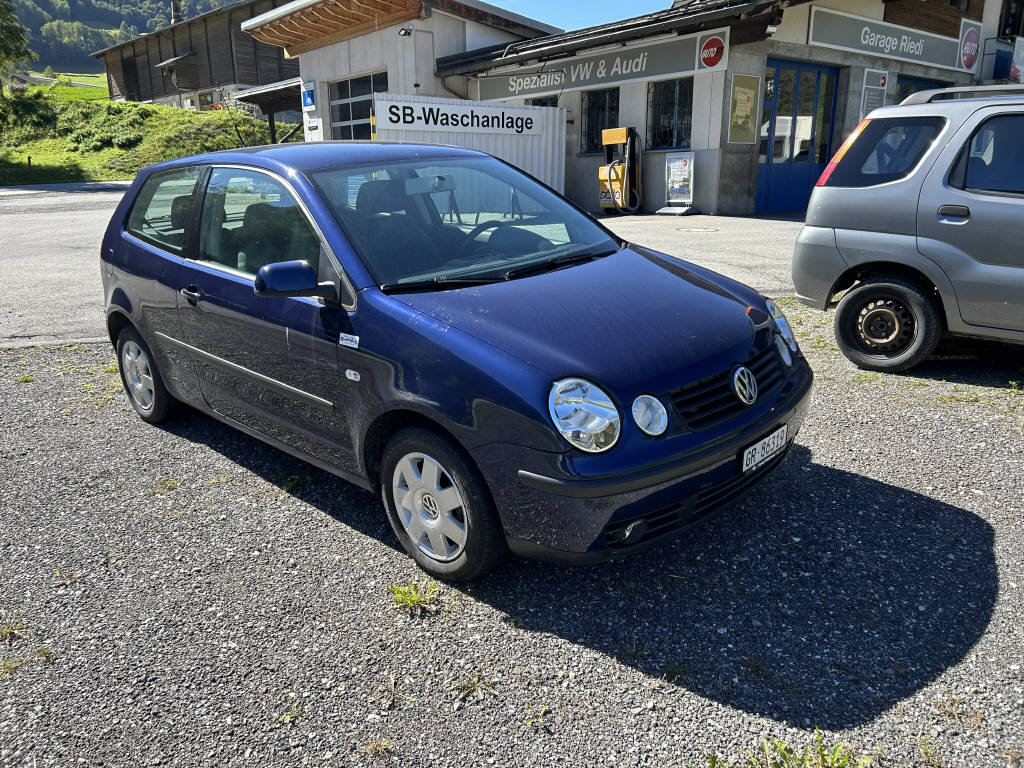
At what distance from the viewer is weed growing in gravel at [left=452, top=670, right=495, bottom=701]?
2424 millimetres

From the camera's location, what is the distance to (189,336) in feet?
13.0

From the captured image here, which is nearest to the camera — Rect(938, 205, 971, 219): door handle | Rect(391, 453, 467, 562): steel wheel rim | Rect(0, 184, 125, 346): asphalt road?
Rect(391, 453, 467, 562): steel wheel rim

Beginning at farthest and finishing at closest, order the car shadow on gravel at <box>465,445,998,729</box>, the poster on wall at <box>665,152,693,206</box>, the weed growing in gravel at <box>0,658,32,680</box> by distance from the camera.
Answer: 1. the poster on wall at <box>665,152,693,206</box>
2. the weed growing in gravel at <box>0,658,32,680</box>
3. the car shadow on gravel at <box>465,445,998,729</box>

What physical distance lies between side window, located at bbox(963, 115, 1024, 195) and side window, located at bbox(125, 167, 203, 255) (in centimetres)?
459

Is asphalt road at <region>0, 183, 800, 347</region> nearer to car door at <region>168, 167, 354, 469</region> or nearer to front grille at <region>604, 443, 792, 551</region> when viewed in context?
car door at <region>168, 167, 354, 469</region>

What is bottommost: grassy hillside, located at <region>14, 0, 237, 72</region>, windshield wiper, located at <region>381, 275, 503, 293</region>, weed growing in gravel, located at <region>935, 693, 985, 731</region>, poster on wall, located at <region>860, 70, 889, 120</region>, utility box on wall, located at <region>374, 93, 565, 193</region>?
weed growing in gravel, located at <region>935, 693, 985, 731</region>

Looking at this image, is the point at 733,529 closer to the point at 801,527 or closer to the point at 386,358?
the point at 801,527

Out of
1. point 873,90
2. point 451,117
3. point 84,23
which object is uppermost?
point 84,23

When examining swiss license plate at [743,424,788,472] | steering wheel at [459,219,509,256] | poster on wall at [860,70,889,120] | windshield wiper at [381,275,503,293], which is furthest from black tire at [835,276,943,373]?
poster on wall at [860,70,889,120]

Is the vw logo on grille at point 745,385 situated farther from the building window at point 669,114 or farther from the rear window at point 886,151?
the building window at point 669,114

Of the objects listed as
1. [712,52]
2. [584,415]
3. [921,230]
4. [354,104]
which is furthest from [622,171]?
[584,415]

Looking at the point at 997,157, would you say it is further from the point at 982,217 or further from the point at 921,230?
the point at 921,230

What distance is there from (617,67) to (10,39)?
138 ft

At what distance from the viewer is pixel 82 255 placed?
38.0 feet
